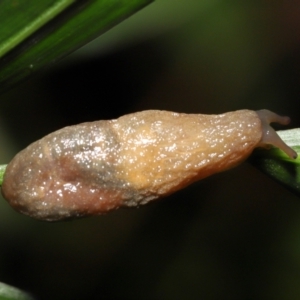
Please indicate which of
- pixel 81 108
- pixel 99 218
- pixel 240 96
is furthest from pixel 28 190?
pixel 240 96

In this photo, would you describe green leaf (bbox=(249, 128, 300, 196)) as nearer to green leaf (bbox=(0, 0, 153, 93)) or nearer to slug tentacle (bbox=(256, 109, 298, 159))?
slug tentacle (bbox=(256, 109, 298, 159))

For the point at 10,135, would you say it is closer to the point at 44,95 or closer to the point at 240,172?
the point at 44,95

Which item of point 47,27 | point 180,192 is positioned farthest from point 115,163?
point 180,192

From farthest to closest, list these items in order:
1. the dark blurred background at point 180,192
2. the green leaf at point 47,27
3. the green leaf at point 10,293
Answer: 1. the dark blurred background at point 180,192
2. the green leaf at point 10,293
3. the green leaf at point 47,27

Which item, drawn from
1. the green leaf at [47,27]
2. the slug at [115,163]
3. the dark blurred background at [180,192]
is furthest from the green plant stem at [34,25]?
the dark blurred background at [180,192]

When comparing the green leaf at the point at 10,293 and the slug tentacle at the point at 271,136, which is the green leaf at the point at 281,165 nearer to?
the slug tentacle at the point at 271,136

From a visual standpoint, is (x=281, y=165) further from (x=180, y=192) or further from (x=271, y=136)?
(x=180, y=192)
